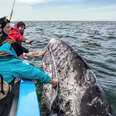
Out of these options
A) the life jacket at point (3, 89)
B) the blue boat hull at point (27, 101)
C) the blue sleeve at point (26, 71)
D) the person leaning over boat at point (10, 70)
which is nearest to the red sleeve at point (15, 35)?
the blue boat hull at point (27, 101)

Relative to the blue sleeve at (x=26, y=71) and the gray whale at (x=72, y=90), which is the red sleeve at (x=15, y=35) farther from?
the blue sleeve at (x=26, y=71)

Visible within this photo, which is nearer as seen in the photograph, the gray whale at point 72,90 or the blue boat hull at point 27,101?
the blue boat hull at point 27,101

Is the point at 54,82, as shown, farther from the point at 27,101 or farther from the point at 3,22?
the point at 3,22

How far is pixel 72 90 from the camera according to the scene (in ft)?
12.1

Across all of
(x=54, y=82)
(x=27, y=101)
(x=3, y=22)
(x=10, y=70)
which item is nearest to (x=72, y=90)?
(x=54, y=82)

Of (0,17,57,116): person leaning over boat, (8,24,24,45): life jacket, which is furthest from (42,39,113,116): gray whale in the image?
(8,24,24,45): life jacket

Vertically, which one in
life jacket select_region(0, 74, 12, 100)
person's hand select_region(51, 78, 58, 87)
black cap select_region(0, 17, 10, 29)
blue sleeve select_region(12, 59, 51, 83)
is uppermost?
black cap select_region(0, 17, 10, 29)

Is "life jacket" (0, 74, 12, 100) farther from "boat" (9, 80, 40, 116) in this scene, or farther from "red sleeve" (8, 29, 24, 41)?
"red sleeve" (8, 29, 24, 41)

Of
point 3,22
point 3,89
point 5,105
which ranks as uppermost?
point 3,22

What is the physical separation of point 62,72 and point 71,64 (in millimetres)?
293

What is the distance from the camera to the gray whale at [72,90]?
11.1ft

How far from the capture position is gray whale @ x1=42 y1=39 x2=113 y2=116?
3373mm

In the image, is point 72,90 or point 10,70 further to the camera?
point 72,90

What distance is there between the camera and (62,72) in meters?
4.05
